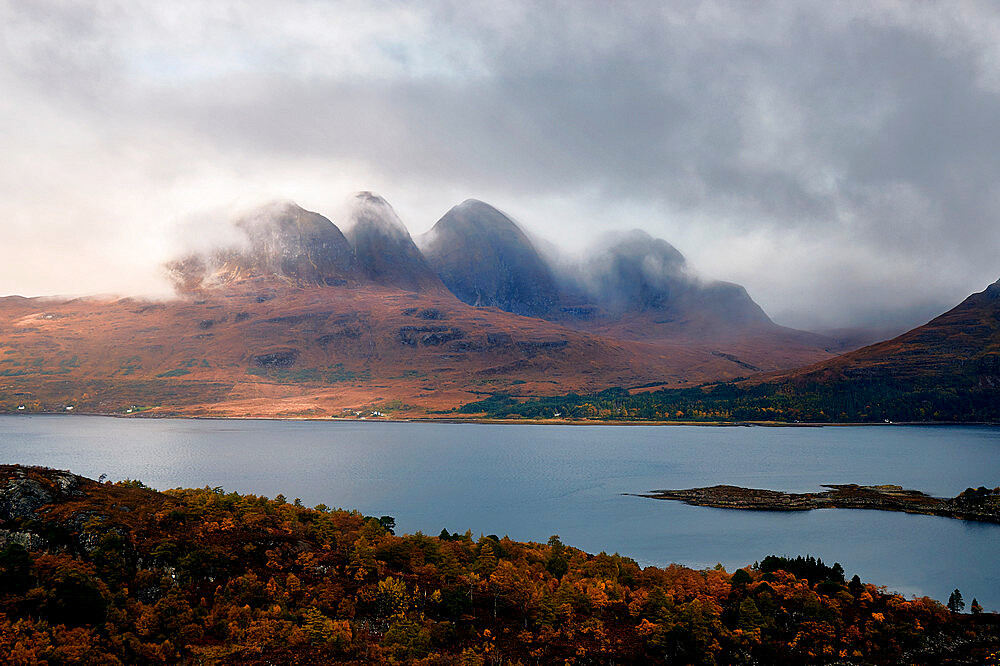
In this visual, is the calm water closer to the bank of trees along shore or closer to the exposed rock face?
Answer: the bank of trees along shore

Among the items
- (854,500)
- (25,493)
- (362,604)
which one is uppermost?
(25,493)

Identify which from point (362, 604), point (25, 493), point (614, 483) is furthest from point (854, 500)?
point (25, 493)

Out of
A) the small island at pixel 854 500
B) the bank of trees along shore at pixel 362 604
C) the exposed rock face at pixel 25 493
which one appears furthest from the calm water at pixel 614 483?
the exposed rock face at pixel 25 493

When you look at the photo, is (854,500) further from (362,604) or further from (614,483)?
(362,604)

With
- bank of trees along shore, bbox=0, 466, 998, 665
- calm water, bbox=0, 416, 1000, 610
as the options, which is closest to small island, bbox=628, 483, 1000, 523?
calm water, bbox=0, 416, 1000, 610

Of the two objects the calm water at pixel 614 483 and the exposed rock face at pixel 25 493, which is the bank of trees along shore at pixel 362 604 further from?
the calm water at pixel 614 483

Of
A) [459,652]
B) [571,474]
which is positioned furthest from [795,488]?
[459,652]
